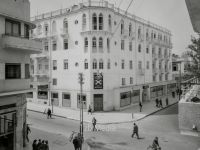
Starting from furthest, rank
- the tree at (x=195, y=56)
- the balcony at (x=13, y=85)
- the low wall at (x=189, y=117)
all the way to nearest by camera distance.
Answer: the tree at (x=195, y=56), the low wall at (x=189, y=117), the balcony at (x=13, y=85)

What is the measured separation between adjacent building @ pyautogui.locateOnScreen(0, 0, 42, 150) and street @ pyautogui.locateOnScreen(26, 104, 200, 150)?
3.10 metres

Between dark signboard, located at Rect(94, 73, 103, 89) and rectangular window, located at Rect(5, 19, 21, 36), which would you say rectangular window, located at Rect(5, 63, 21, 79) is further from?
dark signboard, located at Rect(94, 73, 103, 89)

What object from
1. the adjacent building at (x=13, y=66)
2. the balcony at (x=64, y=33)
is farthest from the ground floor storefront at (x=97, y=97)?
the adjacent building at (x=13, y=66)

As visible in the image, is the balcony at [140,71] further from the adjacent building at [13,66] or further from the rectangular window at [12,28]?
the rectangular window at [12,28]

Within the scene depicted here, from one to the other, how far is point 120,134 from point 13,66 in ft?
38.5

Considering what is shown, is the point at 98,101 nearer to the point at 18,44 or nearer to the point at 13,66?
the point at 13,66

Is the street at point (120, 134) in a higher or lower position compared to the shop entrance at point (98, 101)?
lower

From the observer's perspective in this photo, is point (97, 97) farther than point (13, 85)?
Yes

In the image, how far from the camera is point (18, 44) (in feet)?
44.7

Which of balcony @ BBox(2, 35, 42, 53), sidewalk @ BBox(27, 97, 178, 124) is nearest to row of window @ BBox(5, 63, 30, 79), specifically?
balcony @ BBox(2, 35, 42, 53)

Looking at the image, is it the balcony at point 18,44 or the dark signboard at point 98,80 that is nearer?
the balcony at point 18,44

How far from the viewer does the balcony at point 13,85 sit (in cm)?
1303

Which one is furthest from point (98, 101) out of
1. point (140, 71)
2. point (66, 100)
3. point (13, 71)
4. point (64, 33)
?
point (13, 71)

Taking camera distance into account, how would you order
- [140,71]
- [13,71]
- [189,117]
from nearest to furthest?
[13,71]
[189,117]
[140,71]
